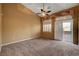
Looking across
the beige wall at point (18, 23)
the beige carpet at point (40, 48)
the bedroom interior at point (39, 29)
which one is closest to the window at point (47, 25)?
the bedroom interior at point (39, 29)

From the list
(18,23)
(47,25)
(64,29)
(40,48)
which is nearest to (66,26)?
(64,29)

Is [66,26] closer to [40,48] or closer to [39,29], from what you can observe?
[39,29]

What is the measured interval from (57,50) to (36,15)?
86 cm

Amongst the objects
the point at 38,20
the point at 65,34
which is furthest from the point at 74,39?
the point at 38,20

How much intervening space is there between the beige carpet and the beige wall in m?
0.14

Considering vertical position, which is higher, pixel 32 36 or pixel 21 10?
pixel 21 10

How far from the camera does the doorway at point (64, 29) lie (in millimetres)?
2465

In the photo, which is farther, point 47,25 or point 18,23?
point 47,25

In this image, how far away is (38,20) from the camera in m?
2.61

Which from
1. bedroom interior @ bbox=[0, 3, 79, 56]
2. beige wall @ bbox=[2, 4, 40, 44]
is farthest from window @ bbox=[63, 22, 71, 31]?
beige wall @ bbox=[2, 4, 40, 44]

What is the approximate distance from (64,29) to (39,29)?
535mm

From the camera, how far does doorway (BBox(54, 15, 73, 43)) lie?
247cm

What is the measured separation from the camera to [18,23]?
8.20 feet

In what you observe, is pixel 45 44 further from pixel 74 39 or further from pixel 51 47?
pixel 74 39
